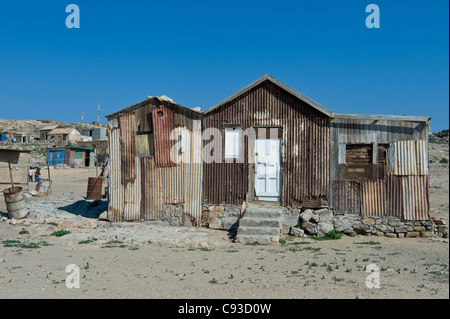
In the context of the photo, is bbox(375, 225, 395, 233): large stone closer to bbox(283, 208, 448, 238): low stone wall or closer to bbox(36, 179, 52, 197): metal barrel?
bbox(283, 208, 448, 238): low stone wall

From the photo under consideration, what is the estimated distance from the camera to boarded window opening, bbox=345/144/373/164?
14961 mm

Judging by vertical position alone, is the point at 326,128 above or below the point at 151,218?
above

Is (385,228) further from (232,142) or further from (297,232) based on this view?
(232,142)

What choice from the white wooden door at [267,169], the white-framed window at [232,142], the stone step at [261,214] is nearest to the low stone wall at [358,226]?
the stone step at [261,214]

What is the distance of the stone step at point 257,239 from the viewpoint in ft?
43.8

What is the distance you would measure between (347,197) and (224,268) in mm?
6691

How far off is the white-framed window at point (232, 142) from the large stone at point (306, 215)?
3.26 meters

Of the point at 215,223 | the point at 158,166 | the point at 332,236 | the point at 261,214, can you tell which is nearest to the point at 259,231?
the point at 261,214

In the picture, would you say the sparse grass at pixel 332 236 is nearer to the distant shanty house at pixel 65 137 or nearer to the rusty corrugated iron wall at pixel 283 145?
the rusty corrugated iron wall at pixel 283 145

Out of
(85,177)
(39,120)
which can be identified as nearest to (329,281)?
(85,177)

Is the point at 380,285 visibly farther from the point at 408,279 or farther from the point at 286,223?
the point at 286,223
